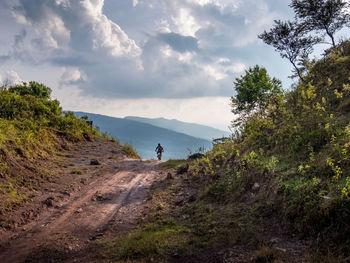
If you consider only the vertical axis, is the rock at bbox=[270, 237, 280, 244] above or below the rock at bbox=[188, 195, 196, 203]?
above

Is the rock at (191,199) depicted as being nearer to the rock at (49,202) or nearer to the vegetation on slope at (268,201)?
the vegetation on slope at (268,201)

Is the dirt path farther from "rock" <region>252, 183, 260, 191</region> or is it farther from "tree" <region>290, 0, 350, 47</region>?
"tree" <region>290, 0, 350, 47</region>

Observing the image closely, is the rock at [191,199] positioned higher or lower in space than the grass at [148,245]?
higher

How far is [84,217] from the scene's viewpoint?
8109mm

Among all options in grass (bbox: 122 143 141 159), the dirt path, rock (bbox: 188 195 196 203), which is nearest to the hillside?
rock (bbox: 188 195 196 203)

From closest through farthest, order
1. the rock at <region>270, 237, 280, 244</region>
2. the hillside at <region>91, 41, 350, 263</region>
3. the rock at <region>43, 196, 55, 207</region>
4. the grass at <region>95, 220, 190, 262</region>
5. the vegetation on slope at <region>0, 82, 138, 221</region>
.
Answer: the hillside at <region>91, 41, 350, 263</region> < the rock at <region>270, 237, 280, 244</region> < the grass at <region>95, 220, 190, 262</region> < the rock at <region>43, 196, 55, 207</region> < the vegetation on slope at <region>0, 82, 138, 221</region>

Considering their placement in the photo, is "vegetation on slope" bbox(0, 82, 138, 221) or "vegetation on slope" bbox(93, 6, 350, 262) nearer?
"vegetation on slope" bbox(93, 6, 350, 262)

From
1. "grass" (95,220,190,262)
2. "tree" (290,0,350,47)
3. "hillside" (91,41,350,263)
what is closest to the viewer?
"hillside" (91,41,350,263)

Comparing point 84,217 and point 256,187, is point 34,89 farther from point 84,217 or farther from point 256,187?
point 256,187

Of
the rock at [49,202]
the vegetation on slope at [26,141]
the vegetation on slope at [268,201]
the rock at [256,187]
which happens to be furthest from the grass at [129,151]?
the rock at [256,187]

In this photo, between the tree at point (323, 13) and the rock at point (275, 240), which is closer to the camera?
the rock at point (275, 240)

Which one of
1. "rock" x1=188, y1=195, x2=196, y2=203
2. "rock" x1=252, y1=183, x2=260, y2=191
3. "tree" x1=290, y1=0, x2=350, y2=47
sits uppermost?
"tree" x1=290, y1=0, x2=350, y2=47

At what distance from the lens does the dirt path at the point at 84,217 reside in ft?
20.4

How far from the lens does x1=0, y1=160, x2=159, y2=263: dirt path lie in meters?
6.21
